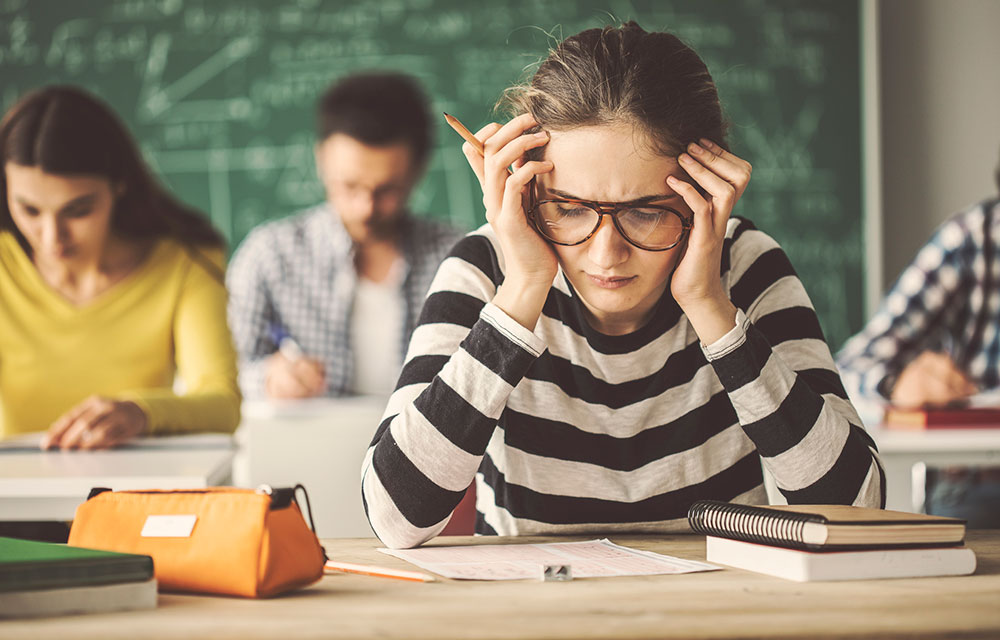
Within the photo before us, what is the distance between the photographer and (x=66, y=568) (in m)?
0.76

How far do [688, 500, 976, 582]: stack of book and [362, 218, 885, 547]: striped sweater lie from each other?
24cm

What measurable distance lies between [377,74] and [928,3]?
2129 millimetres

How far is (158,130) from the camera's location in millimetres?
3945

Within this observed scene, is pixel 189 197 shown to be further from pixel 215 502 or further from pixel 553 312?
pixel 215 502

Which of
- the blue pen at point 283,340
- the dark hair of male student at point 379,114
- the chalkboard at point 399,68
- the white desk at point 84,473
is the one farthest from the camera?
the chalkboard at point 399,68

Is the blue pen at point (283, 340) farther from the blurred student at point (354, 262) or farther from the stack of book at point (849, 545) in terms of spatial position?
the stack of book at point (849, 545)

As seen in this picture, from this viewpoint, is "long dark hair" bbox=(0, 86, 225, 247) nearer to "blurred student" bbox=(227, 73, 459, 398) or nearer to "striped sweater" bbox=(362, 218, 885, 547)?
"blurred student" bbox=(227, 73, 459, 398)

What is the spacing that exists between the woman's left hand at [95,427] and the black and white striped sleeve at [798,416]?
1218mm

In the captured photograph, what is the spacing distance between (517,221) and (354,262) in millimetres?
2434

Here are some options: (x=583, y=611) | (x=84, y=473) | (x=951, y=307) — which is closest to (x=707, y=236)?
(x=583, y=611)

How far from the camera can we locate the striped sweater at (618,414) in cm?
115

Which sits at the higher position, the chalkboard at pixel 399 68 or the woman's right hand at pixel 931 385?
the chalkboard at pixel 399 68

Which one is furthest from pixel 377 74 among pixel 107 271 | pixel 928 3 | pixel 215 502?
pixel 215 502

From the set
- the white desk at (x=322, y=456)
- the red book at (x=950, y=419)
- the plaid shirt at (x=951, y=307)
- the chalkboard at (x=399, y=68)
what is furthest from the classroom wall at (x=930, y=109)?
the white desk at (x=322, y=456)
